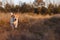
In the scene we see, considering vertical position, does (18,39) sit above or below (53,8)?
above

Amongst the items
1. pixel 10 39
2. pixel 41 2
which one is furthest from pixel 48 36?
pixel 41 2

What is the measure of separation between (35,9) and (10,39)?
1812 cm

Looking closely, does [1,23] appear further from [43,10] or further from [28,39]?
[43,10]

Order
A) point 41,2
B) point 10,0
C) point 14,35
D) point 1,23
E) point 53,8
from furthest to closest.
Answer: point 41,2
point 53,8
point 10,0
point 1,23
point 14,35

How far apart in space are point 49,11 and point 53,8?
148 cm

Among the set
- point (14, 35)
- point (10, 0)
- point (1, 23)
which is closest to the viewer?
point (14, 35)

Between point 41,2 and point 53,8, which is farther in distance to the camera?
point 41,2

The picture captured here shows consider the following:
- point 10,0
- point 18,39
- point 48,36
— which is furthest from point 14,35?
point 10,0

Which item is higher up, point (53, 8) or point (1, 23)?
point (1, 23)

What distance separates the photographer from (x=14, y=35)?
8117 millimetres

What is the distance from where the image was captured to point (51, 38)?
791cm

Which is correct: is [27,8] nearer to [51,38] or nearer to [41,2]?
[41,2]

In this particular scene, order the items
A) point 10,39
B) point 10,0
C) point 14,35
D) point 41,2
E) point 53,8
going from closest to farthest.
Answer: point 10,39, point 14,35, point 10,0, point 53,8, point 41,2

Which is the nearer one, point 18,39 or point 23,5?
point 18,39
